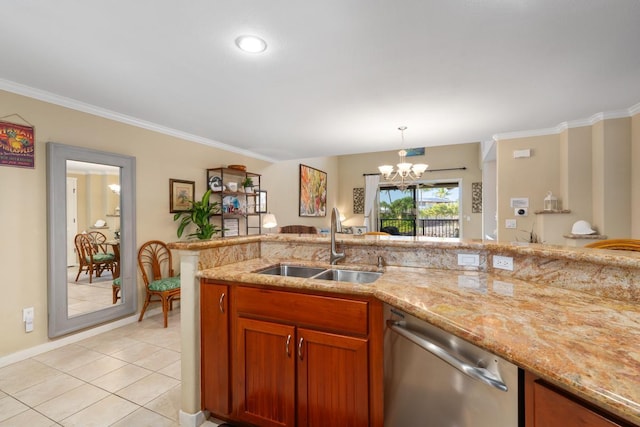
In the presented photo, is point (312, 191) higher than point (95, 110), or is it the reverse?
point (95, 110)

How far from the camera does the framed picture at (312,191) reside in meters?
6.92

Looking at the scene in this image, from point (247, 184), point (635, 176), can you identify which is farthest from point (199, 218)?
point (635, 176)

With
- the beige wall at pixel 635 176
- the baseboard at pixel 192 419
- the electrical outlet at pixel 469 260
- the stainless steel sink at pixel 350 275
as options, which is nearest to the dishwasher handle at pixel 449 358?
the stainless steel sink at pixel 350 275

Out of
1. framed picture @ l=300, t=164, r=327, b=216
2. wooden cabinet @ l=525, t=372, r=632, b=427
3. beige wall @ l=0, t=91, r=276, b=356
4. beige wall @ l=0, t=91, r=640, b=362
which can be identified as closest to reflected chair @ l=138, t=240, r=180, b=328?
beige wall @ l=0, t=91, r=640, b=362

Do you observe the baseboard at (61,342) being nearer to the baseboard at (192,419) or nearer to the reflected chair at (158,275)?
the reflected chair at (158,275)

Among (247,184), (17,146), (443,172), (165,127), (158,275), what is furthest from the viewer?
(443,172)

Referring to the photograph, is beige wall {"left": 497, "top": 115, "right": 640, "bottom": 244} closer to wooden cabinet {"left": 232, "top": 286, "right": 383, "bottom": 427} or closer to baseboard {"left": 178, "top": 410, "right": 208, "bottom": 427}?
wooden cabinet {"left": 232, "top": 286, "right": 383, "bottom": 427}

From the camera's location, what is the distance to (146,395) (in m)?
2.06

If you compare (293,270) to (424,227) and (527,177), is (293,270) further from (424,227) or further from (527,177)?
(424,227)

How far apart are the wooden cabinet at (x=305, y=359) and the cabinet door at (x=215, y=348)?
0.21ft

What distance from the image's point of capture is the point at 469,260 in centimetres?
176

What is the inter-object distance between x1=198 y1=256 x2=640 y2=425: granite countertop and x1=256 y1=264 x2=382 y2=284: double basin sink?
0.80 feet

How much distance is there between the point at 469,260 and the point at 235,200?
12.5 feet

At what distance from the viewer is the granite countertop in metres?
0.63
